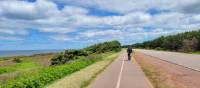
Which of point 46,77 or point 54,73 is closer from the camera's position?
point 46,77

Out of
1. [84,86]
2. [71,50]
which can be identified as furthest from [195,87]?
[71,50]

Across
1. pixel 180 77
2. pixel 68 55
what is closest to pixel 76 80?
pixel 180 77

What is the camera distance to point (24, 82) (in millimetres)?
16219

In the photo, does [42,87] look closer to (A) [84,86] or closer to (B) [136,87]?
(A) [84,86]

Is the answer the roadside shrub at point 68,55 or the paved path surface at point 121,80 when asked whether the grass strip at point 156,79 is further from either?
the roadside shrub at point 68,55

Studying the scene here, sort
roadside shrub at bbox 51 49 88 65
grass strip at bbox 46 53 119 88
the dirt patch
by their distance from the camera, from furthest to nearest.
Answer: roadside shrub at bbox 51 49 88 65 → grass strip at bbox 46 53 119 88 → the dirt patch

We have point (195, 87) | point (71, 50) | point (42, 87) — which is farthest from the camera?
point (71, 50)

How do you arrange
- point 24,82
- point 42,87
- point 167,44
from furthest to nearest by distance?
point 167,44 → point 42,87 → point 24,82

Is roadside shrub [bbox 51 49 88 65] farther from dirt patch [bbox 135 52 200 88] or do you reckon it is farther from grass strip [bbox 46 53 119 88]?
dirt patch [bbox 135 52 200 88]

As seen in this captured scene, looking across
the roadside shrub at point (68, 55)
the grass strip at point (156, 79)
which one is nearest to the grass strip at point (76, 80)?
the grass strip at point (156, 79)

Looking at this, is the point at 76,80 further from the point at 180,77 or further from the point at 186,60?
the point at 186,60

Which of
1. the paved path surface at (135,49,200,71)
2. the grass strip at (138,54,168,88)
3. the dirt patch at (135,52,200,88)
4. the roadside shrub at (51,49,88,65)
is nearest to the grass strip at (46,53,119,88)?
the grass strip at (138,54,168,88)

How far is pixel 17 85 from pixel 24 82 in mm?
714

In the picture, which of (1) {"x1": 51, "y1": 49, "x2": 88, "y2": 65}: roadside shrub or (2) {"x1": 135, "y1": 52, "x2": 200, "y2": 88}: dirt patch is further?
(1) {"x1": 51, "y1": 49, "x2": 88, "y2": 65}: roadside shrub
